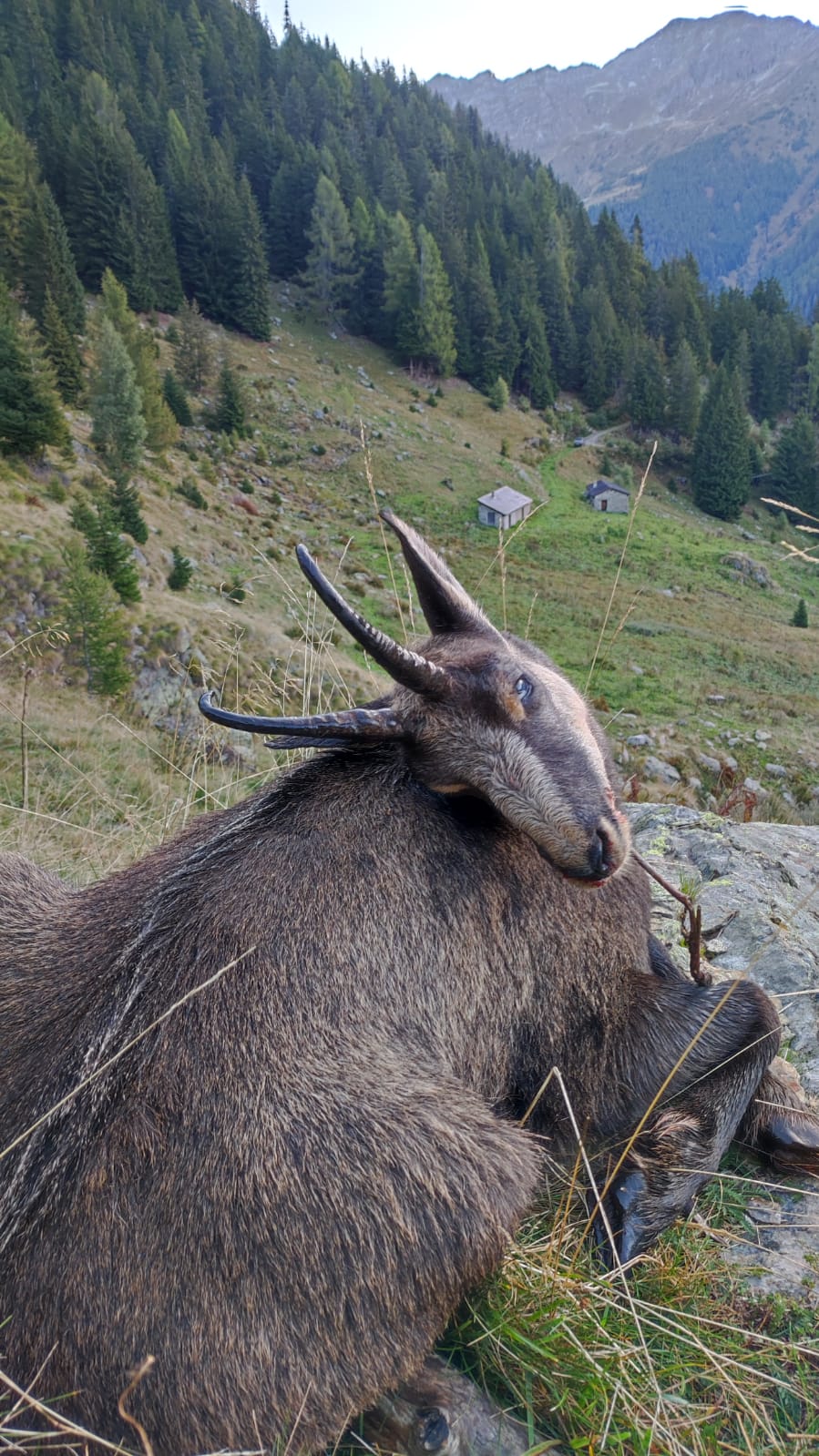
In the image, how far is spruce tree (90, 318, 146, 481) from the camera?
47.9m

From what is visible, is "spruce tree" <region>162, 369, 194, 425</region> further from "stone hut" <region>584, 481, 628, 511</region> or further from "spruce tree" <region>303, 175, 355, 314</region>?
"spruce tree" <region>303, 175, 355, 314</region>

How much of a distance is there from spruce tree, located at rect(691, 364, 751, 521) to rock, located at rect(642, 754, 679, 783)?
6795 cm

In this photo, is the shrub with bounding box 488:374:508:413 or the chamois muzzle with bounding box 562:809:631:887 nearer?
the chamois muzzle with bounding box 562:809:631:887

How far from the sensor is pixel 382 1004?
316 cm

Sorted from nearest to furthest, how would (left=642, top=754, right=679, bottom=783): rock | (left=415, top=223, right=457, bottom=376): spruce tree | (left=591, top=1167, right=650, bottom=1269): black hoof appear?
1. (left=591, top=1167, right=650, bottom=1269): black hoof
2. (left=642, top=754, right=679, bottom=783): rock
3. (left=415, top=223, right=457, bottom=376): spruce tree

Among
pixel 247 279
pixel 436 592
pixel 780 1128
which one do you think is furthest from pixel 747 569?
pixel 436 592

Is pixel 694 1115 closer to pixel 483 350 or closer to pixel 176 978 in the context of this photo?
pixel 176 978

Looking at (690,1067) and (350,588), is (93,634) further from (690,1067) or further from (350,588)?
(690,1067)

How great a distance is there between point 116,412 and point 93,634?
29.6 metres

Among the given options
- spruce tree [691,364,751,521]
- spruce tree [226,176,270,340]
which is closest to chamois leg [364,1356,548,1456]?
spruce tree [691,364,751,521]

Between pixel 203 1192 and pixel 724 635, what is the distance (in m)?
52.7

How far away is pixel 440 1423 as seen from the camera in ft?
8.74

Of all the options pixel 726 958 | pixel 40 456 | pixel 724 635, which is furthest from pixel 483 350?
pixel 726 958

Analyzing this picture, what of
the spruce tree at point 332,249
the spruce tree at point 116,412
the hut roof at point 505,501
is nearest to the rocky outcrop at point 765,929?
the spruce tree at point 116,412
